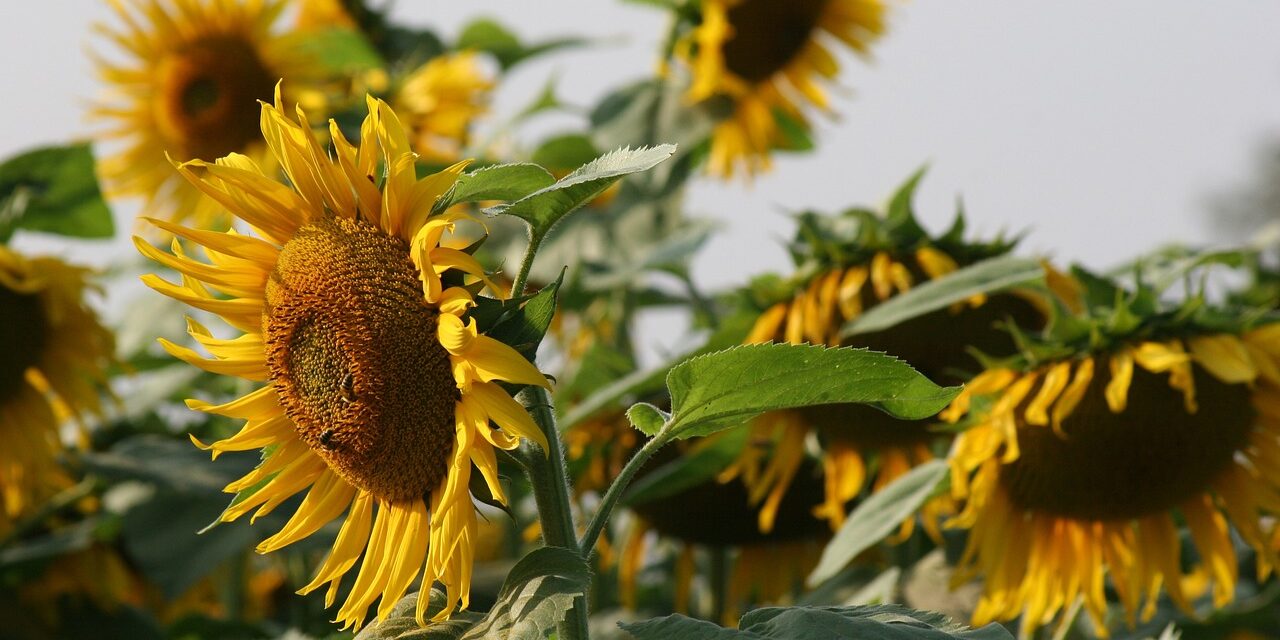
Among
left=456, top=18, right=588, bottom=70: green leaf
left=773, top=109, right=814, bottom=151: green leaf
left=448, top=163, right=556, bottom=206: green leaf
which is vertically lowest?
left=448, top=163, right=556, bottom=206: green leaf

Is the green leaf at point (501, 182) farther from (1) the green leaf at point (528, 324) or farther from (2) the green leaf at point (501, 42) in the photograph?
(2) the green leaf at point (501, 42)

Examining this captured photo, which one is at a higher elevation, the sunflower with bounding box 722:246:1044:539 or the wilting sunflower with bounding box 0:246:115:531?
the wilting sunflower with bounding box 0:246:115:531

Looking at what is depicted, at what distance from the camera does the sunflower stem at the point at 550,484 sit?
1.03 meters

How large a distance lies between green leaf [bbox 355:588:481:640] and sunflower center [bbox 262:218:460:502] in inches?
3.1

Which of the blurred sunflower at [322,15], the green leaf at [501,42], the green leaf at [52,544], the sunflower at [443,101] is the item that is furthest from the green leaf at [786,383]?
the blurred sunflower at [322,15]

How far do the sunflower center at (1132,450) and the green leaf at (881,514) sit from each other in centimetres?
10

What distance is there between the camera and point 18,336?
2463 mm

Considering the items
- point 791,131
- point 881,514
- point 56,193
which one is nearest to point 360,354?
point 881,514

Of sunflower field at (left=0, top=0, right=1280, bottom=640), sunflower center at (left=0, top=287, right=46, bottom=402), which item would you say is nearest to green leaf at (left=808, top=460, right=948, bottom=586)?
sunflower field at (left=0, top=0, right=1280, bottom=640)

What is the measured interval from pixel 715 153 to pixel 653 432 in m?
2.24

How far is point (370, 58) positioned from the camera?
9.66ft

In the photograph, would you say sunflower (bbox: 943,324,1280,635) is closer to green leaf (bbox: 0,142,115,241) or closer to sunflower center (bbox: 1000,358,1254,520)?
sunflower center (bbox: 1000,358,1254,520)

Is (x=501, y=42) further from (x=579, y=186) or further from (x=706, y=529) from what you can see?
(x=579, y=186)

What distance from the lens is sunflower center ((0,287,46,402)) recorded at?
2438mm
